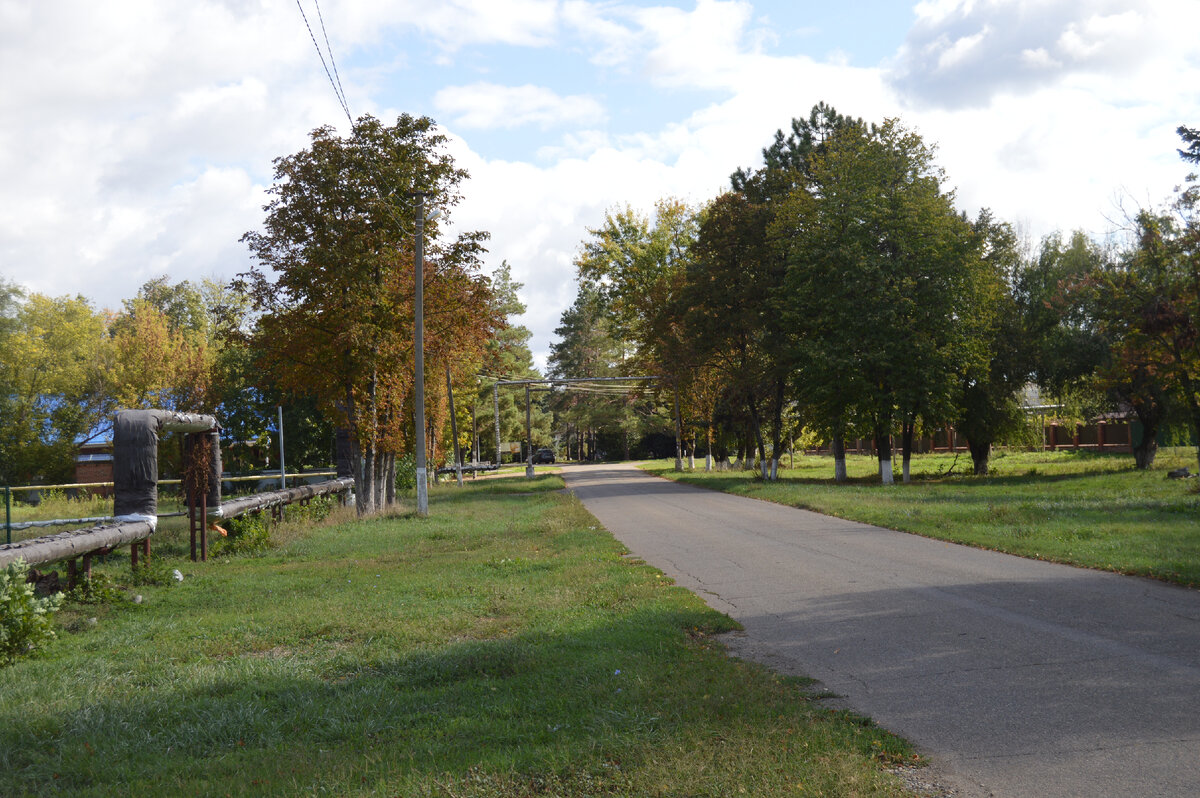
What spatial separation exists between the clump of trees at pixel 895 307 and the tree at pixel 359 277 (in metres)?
14.2

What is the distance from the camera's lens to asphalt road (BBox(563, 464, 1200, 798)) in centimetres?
482

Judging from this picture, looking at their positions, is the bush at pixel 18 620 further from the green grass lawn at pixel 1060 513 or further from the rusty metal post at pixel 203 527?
the green grass lawn at pixel 1060 513

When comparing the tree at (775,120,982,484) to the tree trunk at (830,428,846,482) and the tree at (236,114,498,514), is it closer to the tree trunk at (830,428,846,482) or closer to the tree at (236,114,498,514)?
the tree trunk at (830,428,846,482)

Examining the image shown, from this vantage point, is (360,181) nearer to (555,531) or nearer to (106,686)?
(555,531)

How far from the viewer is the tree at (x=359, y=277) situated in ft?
76.2

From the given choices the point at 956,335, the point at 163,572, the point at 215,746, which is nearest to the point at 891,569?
the point at 215,746

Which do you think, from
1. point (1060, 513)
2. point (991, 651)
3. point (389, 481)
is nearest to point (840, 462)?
point (389, 481)

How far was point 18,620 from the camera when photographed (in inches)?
320

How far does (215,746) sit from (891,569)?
29.7ft

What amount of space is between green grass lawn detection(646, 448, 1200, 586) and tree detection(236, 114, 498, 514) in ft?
37.5

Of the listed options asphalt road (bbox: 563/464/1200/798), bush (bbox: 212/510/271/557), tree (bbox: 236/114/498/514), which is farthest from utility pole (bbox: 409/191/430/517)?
asphalt road (bbox: 563/464/1200/798)

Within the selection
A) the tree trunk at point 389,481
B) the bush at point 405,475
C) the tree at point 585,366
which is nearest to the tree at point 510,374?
the tree at point 585,366

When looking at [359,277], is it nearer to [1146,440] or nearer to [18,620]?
[18,620]

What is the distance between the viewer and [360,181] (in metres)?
23.9
